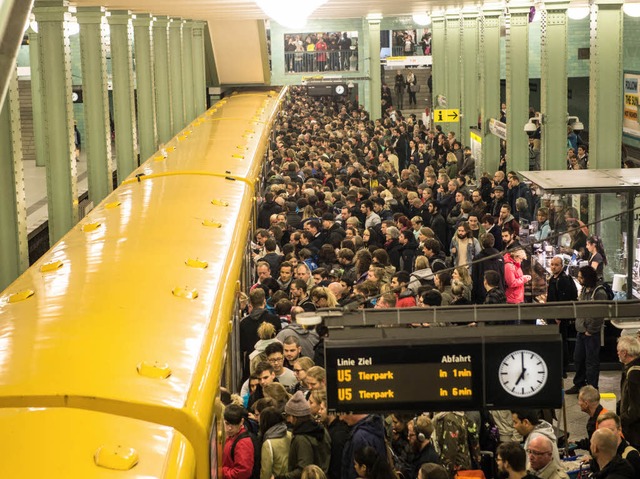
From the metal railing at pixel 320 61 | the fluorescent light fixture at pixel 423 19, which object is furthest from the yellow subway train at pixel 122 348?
the metal railing at pixel 320 61

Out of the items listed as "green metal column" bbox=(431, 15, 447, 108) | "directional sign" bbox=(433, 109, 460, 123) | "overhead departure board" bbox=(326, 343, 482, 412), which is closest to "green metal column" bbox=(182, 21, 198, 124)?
"directional sign" bbox=(433, 109, 460, 123)

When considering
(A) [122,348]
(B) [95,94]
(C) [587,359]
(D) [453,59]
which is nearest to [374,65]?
(D) [453,59]

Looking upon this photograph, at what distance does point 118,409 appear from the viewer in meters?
3.90

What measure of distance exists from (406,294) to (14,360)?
627 centimetres

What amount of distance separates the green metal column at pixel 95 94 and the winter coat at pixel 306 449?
736 centimetres

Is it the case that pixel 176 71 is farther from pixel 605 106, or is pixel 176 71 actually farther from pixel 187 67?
pixel 605 106

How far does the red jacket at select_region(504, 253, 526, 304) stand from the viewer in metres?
12.1

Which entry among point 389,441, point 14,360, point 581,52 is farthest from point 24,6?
point 581,52

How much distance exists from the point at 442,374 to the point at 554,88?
469 inches

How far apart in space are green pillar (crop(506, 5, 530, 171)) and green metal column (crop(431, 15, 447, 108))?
11927mm

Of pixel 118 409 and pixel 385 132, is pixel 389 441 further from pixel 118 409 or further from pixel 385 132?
pixel 385 132

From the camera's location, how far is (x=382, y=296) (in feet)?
28.8

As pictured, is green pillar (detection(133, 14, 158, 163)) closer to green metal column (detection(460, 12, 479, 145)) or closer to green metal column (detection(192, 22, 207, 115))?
green metal column (detection(192, 22, 207, 115))

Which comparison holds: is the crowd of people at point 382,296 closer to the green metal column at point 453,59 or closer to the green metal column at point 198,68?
the green metal column at point 198,68
